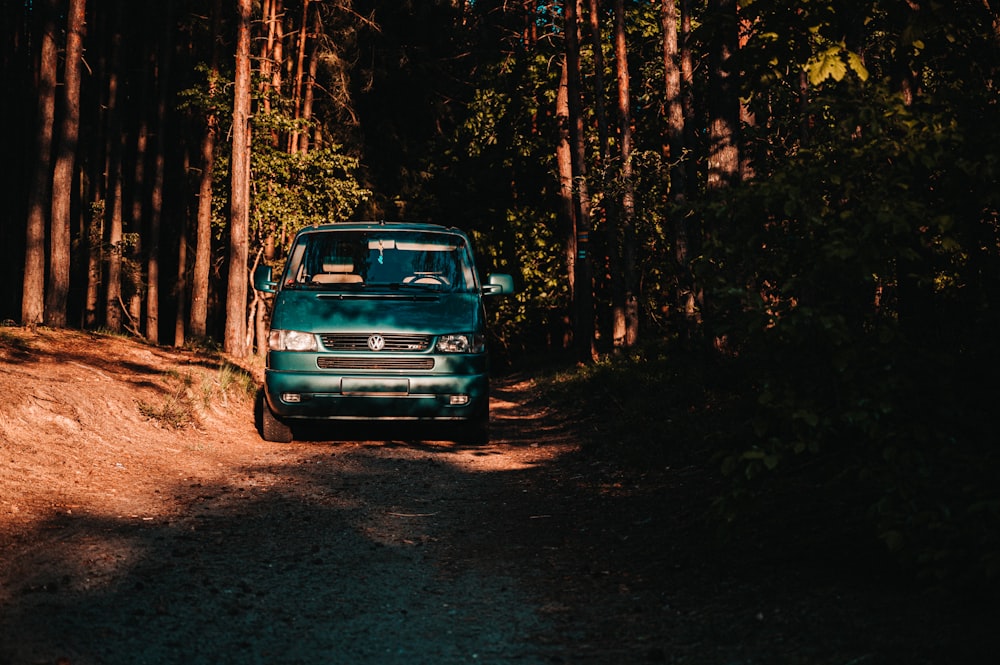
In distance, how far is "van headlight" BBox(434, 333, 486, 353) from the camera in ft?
32.4

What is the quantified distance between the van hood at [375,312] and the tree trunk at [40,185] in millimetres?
7614

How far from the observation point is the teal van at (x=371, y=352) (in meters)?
9.68

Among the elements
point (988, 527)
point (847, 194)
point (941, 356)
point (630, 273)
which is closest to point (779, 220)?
point (847, 194)

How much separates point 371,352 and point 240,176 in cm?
1091

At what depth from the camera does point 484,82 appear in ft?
91.8

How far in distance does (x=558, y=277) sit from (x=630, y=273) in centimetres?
723

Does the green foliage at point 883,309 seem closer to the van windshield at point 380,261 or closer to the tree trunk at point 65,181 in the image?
the van windshield at point 380,261

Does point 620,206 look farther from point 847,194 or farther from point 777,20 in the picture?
point 847,194

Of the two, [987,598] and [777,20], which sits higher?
[777,20]

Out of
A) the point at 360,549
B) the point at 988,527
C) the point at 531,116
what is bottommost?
the point at 360,549

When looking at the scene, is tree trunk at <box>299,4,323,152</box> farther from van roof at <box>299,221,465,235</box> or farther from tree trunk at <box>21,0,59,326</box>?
van roof at <box>299,221,465,235</box>

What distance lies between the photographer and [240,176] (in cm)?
1938

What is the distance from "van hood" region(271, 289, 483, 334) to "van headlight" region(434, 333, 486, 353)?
0.07 meters

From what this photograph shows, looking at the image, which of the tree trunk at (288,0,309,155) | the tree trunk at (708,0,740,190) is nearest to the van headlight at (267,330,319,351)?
the tree trunk at (708,0,740,190)
